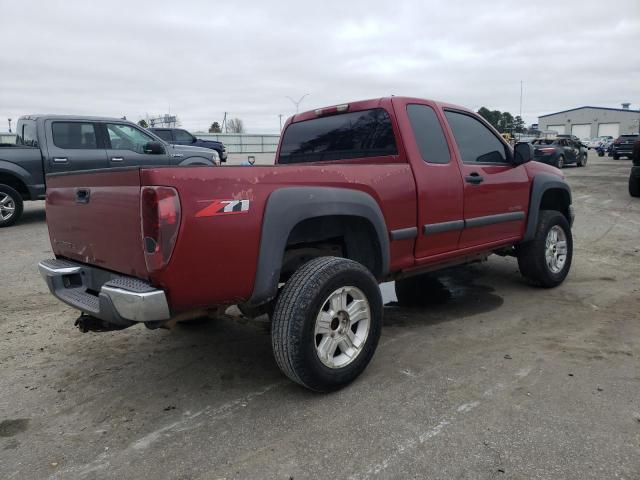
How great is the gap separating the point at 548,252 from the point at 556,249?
0.20 meters

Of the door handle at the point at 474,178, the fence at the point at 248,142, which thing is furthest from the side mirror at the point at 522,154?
the fence at the point at 248,142

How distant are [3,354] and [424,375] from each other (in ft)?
10.1

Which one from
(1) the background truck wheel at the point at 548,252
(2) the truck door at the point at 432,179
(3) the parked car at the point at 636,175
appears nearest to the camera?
(2) the truck door at the point at 432,179

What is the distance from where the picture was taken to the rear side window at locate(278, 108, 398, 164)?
3863 millimetres

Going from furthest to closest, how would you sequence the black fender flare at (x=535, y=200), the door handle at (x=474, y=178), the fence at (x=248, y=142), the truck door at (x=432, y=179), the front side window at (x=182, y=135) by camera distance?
the fence at (x=248, y=142) → the front side window at (x=182, y=135) → the black fender flare at (x=535, y=200) → the door handle at (x=474, y=178) → the truck door at (x=432, y=179)

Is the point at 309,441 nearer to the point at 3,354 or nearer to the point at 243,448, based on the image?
the point at 243,448

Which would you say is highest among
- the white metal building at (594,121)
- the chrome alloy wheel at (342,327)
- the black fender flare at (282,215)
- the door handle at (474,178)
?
the white metal building at (594,121)

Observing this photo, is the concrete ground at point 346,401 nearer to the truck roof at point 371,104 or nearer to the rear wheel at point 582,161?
the truck roof at point 371,104

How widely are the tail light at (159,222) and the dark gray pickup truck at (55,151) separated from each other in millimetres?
6810

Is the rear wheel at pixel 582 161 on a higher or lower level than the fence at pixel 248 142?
lower

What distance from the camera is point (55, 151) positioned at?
8633 millimetres

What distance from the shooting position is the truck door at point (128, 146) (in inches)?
357

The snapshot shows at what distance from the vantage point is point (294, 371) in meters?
2.82

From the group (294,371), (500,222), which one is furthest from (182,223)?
(500,222)
